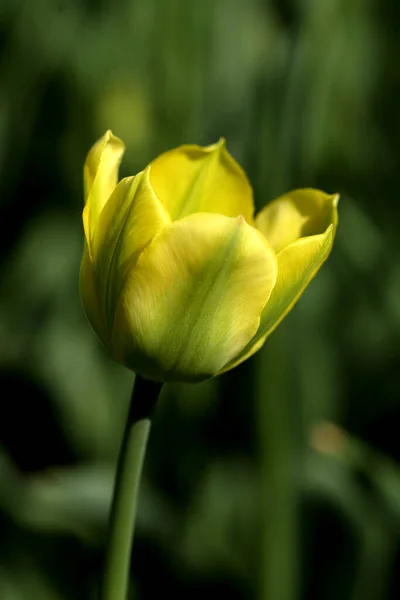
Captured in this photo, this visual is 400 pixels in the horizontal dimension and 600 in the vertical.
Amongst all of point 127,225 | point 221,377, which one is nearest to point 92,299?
point 127,225

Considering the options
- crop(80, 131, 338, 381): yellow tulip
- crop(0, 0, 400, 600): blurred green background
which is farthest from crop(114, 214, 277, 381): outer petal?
crop(0, 0, 400, 600): blurred green background

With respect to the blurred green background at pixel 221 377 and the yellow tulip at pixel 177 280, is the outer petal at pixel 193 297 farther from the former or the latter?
the blurred green background at pixel 221 377

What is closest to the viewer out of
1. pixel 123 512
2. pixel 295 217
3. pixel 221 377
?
pixel 123 512

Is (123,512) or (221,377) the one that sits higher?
(123,512)

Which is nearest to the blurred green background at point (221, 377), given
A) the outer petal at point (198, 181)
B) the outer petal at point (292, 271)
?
the outer petal at point (198, 181)

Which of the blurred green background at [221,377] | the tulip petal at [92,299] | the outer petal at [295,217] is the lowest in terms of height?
the blurred green background at [221,377]

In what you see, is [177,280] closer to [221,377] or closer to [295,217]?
[295,217]

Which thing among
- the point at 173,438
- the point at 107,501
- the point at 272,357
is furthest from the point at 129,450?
the point at 173,438

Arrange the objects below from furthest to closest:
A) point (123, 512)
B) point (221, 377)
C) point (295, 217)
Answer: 1. point (221, 377)
2. point (295, 217)
3. point (123, 512)
